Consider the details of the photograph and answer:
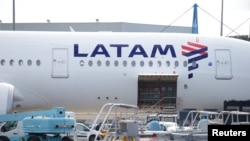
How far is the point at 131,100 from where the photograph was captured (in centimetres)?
2784

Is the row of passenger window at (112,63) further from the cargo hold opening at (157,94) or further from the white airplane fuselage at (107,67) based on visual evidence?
the cargo hold opening at (157,94)

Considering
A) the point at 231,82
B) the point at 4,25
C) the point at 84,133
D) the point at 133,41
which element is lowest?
the point at 84,133

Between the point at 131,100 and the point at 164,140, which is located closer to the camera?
the point at 164,140

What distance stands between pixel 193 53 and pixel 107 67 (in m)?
3.53

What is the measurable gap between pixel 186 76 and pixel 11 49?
7154 mm

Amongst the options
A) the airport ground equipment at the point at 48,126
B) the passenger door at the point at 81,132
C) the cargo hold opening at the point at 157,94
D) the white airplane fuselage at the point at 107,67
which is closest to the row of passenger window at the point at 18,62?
the white airplane fuselage at the point at 107,67

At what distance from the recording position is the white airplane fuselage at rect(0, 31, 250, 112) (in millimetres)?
27422

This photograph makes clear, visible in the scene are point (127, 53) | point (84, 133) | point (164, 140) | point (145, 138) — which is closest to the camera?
point (164, 140)

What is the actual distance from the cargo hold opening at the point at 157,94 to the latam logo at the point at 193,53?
84cm

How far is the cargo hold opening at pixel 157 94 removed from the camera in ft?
91.3

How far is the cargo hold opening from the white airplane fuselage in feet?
0.85

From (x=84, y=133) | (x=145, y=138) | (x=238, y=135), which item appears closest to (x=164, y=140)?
(x=145, y=138)

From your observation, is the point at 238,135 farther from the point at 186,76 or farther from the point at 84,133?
the point at 84,133

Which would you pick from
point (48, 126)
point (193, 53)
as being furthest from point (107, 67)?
point (48, 126)
